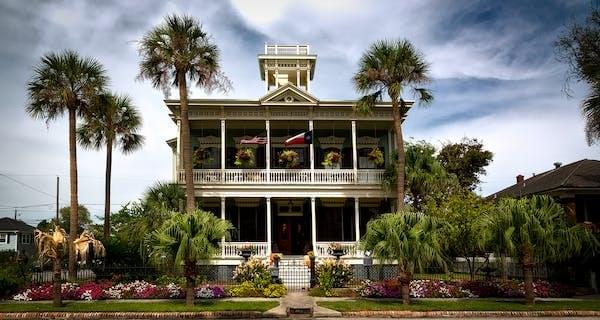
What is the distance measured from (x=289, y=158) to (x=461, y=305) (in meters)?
13.6

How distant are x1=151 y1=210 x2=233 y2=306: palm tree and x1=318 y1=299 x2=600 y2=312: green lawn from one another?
4.31m

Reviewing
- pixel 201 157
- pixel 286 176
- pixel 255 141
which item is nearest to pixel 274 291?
pixel 286 176

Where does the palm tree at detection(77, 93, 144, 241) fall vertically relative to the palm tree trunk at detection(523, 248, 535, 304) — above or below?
above

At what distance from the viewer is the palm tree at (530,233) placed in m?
17.3

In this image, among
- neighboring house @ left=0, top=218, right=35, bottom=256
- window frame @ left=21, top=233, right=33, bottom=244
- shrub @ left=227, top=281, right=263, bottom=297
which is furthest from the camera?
window frame @ left=21, top=233, right=33, bottom=244

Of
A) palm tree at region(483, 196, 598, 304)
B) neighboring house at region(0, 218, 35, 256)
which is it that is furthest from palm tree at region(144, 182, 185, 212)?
neighboring house at region(0, 218, 35, 256)

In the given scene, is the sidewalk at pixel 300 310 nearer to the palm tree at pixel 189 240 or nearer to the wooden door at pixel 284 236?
the palm tree at pixel 189 240

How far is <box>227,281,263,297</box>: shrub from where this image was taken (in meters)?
20.0

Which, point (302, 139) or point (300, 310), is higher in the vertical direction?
point (302, 139)

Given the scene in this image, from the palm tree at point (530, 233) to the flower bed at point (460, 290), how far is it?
1.87m

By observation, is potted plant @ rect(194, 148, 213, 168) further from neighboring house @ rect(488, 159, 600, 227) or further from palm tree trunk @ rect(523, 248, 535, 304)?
neighboring house @ rect(488, 159, 600, 227)

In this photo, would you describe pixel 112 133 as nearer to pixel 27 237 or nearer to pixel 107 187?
pixel 107 187

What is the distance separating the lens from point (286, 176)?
28391 mm

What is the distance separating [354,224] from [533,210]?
1403cm
